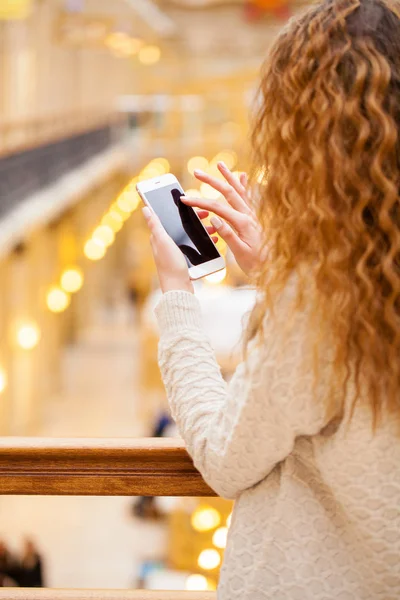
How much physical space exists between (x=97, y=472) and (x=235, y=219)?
552 mm

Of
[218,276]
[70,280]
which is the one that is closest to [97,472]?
[218,276]

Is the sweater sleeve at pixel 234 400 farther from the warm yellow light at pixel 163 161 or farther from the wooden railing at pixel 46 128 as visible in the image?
the warm yellow light at pixel 163 161

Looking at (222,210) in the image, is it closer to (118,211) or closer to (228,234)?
(228,234)

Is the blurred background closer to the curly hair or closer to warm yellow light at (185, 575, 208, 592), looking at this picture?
warm yellow light at (185, 575, 208, 592)

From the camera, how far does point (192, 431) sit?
60.5 inches

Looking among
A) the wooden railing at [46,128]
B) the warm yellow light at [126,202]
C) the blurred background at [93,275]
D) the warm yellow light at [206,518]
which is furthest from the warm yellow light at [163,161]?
the warm yellow light at [206,518]

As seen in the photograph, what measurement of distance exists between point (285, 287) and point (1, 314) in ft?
41.6

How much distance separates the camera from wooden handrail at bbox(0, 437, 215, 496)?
1861 millimetres

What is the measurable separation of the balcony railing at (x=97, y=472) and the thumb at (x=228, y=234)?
1.26ft

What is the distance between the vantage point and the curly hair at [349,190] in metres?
1.37

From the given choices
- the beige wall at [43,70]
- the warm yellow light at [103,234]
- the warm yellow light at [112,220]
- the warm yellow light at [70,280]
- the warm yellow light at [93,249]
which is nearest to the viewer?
the warm yellow light at [70,280]

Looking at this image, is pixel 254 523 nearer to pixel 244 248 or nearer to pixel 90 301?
pixel 244 248

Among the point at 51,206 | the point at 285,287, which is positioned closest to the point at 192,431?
the point at 285,287

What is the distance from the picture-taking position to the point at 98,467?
6.22 feet
